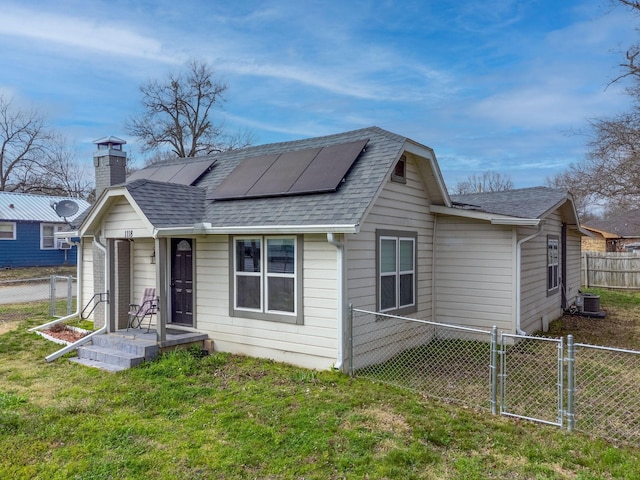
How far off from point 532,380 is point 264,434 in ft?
14.2

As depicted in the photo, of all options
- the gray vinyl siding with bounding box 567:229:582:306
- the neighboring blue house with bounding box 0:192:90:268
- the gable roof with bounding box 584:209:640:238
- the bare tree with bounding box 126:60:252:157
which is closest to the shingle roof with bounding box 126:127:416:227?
the gray vinyl siding with bounding box 567:229:582:306

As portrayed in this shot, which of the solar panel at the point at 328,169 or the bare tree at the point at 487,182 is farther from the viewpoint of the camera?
the bare tree at the point at 487,182

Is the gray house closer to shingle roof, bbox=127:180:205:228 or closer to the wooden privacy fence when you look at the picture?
shingle roof, bbox=127:180:205:228

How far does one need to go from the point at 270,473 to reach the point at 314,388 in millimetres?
2206

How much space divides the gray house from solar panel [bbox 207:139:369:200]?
33 mm

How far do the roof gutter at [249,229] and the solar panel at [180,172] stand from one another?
102 inches

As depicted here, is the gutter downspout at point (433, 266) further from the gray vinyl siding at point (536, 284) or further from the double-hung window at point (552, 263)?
the double-hung window at point (552, 263)

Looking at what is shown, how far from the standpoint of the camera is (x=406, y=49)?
14.5 m

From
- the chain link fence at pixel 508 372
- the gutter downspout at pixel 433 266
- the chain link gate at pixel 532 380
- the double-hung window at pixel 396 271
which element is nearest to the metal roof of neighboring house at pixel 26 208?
the gutter downspout at pixel 433 266

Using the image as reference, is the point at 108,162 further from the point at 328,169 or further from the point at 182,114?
the point at 182,114

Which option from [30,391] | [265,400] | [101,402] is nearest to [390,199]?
[265,400]

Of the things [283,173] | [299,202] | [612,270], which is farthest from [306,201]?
[612,270]

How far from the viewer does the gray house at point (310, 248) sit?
6988 millimetres

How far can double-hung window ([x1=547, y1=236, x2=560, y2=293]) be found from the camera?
1120 cm
